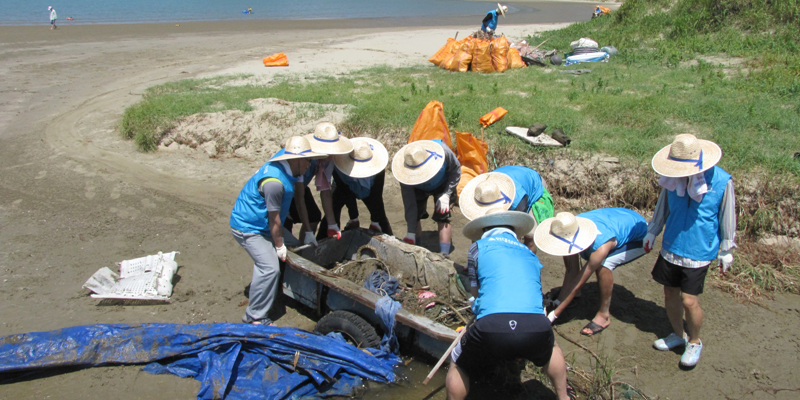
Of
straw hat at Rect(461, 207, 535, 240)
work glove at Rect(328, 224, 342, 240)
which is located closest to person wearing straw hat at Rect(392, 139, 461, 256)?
work glove at Rect(328, 224, 342, 240)

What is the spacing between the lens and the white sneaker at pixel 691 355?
168 inches

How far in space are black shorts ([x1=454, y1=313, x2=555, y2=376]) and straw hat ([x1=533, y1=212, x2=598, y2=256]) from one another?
948 millimetres

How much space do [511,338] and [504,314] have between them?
0.44 feet

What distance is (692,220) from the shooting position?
4000 millimetres

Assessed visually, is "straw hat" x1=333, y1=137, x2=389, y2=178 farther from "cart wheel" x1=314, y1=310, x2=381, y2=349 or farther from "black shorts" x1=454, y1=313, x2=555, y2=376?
"black shorts" x1=454, y1=313, x2=555, y2=376

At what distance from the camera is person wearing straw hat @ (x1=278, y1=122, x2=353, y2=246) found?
492 centimetres

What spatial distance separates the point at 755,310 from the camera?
5016 mm

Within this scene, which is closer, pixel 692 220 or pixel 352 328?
pixel 692 220

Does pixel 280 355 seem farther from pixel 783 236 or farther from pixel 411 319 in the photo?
pixel 783 236

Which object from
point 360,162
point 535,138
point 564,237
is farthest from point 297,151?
point 535,138

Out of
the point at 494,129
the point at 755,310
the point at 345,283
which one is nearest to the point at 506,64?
the point at 494,129

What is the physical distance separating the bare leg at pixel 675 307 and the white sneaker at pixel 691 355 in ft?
0.64

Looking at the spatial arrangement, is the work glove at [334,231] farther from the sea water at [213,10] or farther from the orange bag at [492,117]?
the sea water at [213,10]

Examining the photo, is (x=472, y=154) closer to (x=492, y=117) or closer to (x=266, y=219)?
(x=492, y=117)
